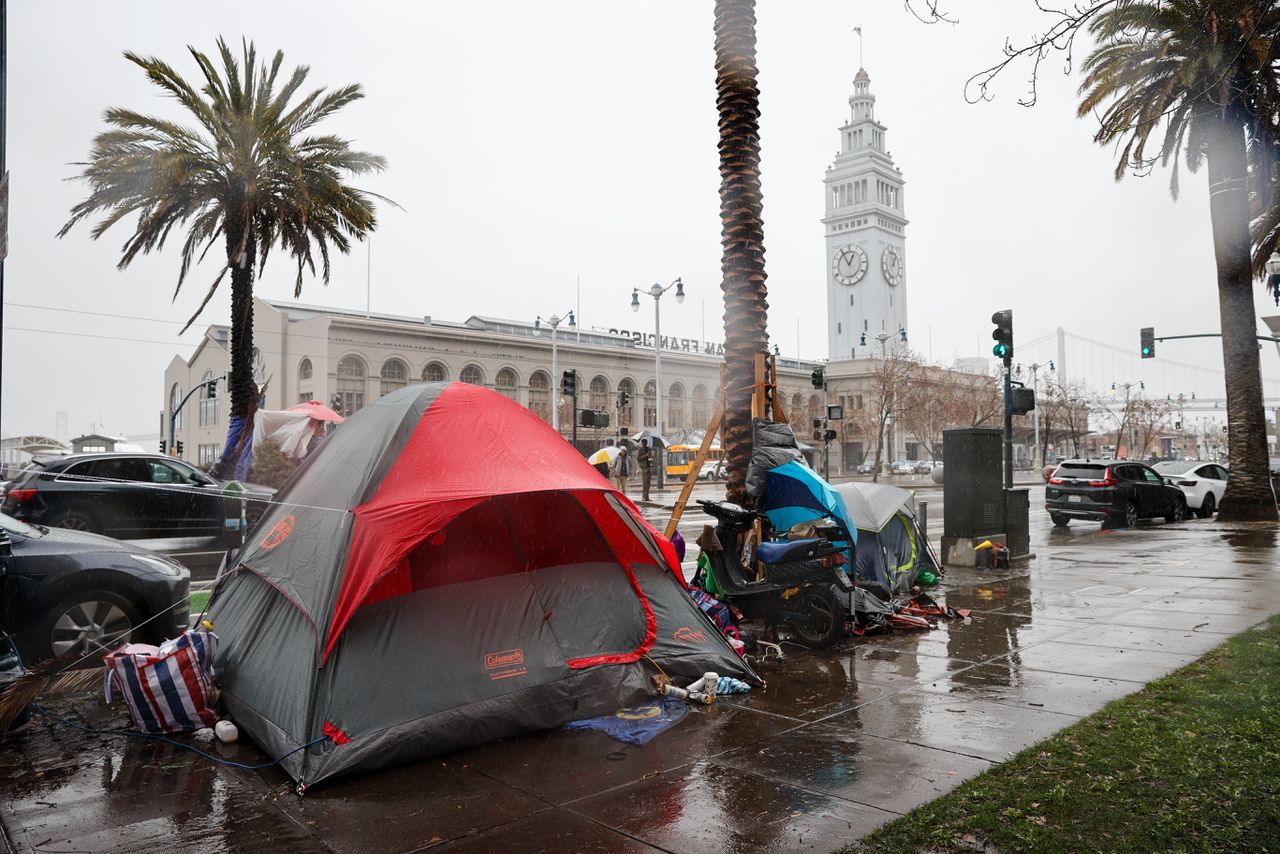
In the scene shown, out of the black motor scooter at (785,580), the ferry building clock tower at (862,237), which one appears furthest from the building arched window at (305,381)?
the ferry building clock tower at (862,237)

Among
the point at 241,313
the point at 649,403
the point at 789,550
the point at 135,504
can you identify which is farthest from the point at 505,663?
the point at 649,403

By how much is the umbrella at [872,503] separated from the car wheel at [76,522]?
11766 millimetres

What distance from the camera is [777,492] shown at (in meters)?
9.16

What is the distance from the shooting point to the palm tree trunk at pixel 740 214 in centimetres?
942

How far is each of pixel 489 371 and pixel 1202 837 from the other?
5813 cm

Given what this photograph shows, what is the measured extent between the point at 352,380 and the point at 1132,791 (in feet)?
180

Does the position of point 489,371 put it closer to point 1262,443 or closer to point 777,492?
point 1262,443

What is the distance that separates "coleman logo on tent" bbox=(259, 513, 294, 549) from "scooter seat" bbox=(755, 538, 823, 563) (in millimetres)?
4025

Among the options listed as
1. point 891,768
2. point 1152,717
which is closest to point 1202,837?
point 891,768

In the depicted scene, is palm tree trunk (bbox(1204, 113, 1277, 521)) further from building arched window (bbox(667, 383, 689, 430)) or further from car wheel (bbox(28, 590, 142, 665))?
building arched window (bbox(667, 383, 689, 430))

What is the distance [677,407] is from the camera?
2820 inches

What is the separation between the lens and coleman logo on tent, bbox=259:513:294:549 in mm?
6117

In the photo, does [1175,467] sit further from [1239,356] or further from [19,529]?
[19,529]

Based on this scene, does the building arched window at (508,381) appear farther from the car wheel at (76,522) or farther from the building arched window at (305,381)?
the car wheel at (76,522)
